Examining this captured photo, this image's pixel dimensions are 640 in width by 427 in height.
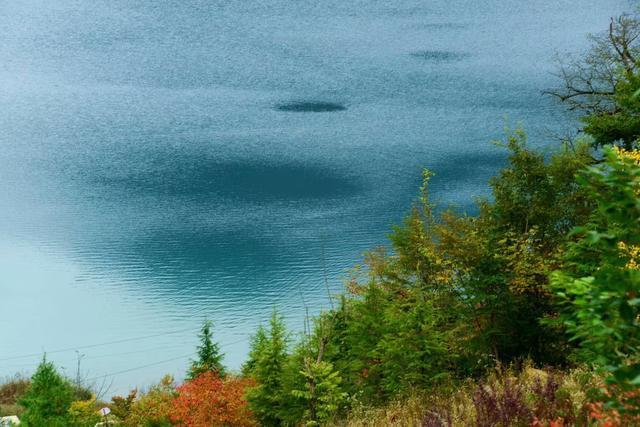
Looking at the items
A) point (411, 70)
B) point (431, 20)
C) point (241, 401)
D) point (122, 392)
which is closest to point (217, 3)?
point (431, 20)

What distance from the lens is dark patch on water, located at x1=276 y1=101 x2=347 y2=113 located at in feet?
278

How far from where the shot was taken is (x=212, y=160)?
69312 millimetres

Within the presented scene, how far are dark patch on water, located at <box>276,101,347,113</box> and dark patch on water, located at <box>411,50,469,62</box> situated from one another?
2903cm

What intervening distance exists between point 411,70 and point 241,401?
87.4 meters

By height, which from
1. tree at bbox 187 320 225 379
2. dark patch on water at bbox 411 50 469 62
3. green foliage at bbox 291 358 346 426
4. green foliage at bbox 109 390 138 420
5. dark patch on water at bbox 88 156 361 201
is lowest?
green foliage at bbox 291 358 346 426

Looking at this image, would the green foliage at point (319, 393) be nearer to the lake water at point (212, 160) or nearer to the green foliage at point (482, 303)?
the green foliage at point (482, 303)

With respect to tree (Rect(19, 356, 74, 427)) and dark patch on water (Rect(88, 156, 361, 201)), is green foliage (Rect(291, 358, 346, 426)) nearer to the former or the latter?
tree (Rect(19, 356, 74, 427))

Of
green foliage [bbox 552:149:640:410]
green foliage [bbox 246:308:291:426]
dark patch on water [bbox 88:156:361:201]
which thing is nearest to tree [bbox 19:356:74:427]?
green foliage [bbox 246:308:291:426]

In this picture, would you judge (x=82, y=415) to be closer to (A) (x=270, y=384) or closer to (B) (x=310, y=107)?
(A) (x=270, y=384)

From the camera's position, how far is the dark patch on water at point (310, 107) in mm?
84750

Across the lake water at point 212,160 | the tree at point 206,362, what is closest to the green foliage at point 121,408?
the tree at point 206,362

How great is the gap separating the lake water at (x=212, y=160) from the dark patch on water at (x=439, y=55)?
2.85ft

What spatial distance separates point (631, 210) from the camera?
3.82 m

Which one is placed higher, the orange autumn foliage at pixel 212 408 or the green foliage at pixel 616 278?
the orange autumn foliage at pixel 212 408
